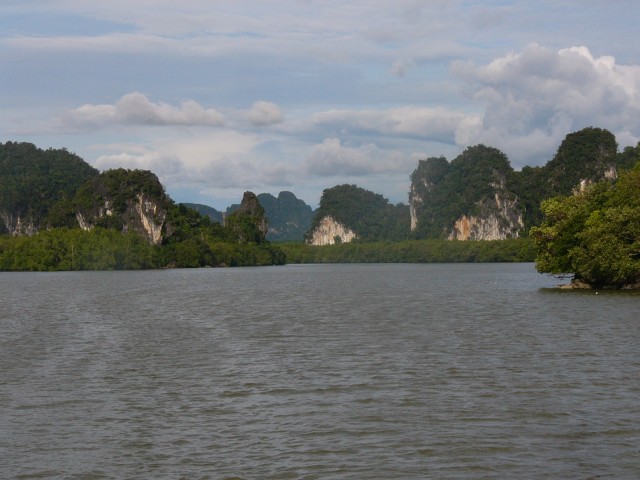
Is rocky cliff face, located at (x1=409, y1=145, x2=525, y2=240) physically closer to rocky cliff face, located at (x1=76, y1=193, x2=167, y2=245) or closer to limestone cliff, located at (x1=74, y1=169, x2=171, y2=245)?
limestone cliff, located at (x1=74, y1=169, x2=171, y2=245)

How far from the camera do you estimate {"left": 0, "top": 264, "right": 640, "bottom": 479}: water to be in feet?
40.4


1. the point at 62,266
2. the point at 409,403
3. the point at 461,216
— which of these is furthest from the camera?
the point at 461,216

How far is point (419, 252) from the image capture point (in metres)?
168

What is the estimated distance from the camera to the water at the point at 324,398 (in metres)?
12.3

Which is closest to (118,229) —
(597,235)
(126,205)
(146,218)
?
(126,205)

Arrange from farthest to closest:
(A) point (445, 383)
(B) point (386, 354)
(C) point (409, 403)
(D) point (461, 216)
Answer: (D) point (461, 216) < (B) point (386, 354) < (A) point (445, 383) < (C) point (409, 403)

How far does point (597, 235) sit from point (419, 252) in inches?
4848

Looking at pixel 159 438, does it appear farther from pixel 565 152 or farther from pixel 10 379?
pixel 565 152

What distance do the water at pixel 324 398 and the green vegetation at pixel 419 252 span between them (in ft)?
308

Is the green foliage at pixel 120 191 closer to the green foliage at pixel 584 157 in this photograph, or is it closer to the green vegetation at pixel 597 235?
the green foliage at pixel 584 157

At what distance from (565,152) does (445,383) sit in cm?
15261

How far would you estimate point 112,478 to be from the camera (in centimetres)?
1167

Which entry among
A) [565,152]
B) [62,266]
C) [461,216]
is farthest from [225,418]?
[461,216]

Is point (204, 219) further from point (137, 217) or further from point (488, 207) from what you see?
point (488, 207)
